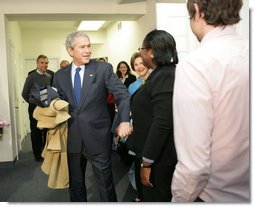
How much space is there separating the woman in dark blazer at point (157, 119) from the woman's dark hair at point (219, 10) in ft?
1.04

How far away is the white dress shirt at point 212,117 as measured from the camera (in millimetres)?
671

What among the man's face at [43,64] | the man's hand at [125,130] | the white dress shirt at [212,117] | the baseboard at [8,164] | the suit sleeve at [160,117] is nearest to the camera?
the white dress shirt at [212,117]

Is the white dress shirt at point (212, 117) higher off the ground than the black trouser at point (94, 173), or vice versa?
the white dress shirt at point (212, 117)

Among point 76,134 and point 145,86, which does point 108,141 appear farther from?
point 145,86

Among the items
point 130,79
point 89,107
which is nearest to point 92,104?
point 89,107

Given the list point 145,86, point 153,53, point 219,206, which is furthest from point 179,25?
point 219,206

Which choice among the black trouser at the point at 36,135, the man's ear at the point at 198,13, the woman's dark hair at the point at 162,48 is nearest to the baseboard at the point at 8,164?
the black trouser at the point at 36,135

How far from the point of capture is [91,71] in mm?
1308

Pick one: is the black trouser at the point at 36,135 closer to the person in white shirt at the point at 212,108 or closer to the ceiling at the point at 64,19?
the ceiling at the point at 64,19

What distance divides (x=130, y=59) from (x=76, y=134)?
53cm

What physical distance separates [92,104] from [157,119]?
1.42 feet

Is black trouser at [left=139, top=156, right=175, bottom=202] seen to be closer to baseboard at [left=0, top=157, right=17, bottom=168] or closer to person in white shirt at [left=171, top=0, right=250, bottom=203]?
person in white shirt at [left=171, top=0, right=250, bottom=203]

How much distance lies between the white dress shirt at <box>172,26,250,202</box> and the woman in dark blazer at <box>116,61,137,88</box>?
2.61 ft

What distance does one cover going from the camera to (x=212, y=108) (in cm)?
68
